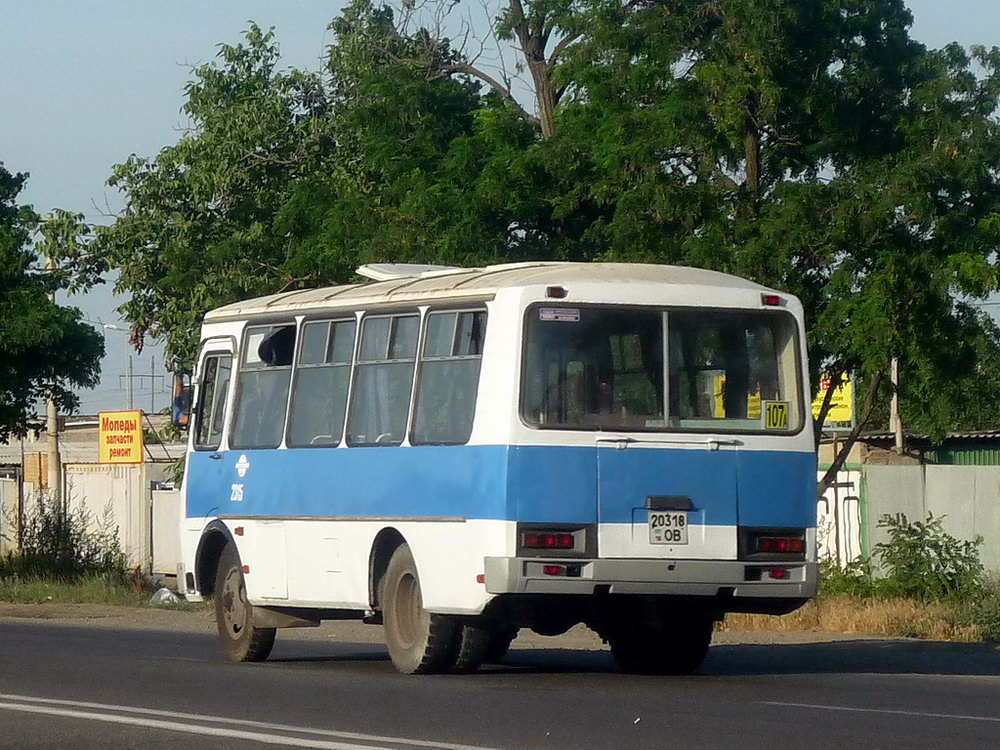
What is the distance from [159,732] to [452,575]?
13.2 ft

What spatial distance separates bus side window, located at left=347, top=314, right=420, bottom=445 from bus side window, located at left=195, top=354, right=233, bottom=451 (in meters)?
2.40

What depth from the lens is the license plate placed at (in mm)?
14047

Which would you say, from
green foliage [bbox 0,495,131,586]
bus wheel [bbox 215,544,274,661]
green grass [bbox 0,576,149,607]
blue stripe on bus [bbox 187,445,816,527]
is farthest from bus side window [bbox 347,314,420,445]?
green foliage [bbox 0,495,131,586]

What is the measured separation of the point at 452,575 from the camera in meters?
14.3

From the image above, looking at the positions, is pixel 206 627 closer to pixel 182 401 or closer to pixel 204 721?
pixel 182 401

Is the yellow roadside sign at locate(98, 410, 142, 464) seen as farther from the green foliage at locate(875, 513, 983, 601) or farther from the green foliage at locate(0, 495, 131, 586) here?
the green foliage at locate(875, 513, 983, 601)

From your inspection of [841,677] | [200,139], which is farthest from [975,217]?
[200,139]

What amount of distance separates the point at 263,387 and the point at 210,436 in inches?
41.3

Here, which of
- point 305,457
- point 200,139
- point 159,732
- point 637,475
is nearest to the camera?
point 159,732

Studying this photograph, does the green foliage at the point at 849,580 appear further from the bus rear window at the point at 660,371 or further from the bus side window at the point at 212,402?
the bus rear window at the point at 660,371

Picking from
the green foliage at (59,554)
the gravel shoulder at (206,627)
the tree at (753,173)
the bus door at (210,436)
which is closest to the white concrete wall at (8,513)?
the green foliage at (59,554)

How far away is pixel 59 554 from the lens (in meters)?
32.6

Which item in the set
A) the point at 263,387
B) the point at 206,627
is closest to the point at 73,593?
the point at 206,627

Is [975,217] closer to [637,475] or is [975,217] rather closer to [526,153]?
[526,153]
